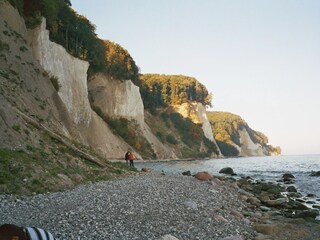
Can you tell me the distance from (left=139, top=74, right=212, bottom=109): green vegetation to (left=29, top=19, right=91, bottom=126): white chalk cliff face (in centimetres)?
5523

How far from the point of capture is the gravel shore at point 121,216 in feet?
26.2

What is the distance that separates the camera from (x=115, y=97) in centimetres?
6688

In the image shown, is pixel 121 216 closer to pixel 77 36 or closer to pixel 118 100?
pixel 77 36

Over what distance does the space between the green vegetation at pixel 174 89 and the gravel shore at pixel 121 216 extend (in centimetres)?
9116

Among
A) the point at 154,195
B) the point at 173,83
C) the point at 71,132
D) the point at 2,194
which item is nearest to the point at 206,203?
the point at 154,195

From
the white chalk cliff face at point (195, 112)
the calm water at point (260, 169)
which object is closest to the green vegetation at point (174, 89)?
the white chalk cliff face at point (195, 112)

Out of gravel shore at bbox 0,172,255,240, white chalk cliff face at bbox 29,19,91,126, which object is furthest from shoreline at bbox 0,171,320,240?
white chalk cliff face at bbox 29,19,91,126

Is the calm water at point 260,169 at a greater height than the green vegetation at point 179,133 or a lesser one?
lesser

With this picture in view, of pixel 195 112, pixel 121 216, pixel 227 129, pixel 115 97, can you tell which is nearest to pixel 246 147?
pixel 227 129

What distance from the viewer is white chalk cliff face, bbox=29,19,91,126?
36.0 m

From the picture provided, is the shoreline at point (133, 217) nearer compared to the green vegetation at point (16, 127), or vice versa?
the shoreline at point (133, 217)

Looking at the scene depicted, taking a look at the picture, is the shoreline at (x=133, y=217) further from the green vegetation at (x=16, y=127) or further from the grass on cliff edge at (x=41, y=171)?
the green vegetation at (x=16, y=127)

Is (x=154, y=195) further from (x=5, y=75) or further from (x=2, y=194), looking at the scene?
(x=5, y=75)

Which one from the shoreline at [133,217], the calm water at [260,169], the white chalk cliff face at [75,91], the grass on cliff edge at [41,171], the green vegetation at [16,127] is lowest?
the calm water at [260,169]
